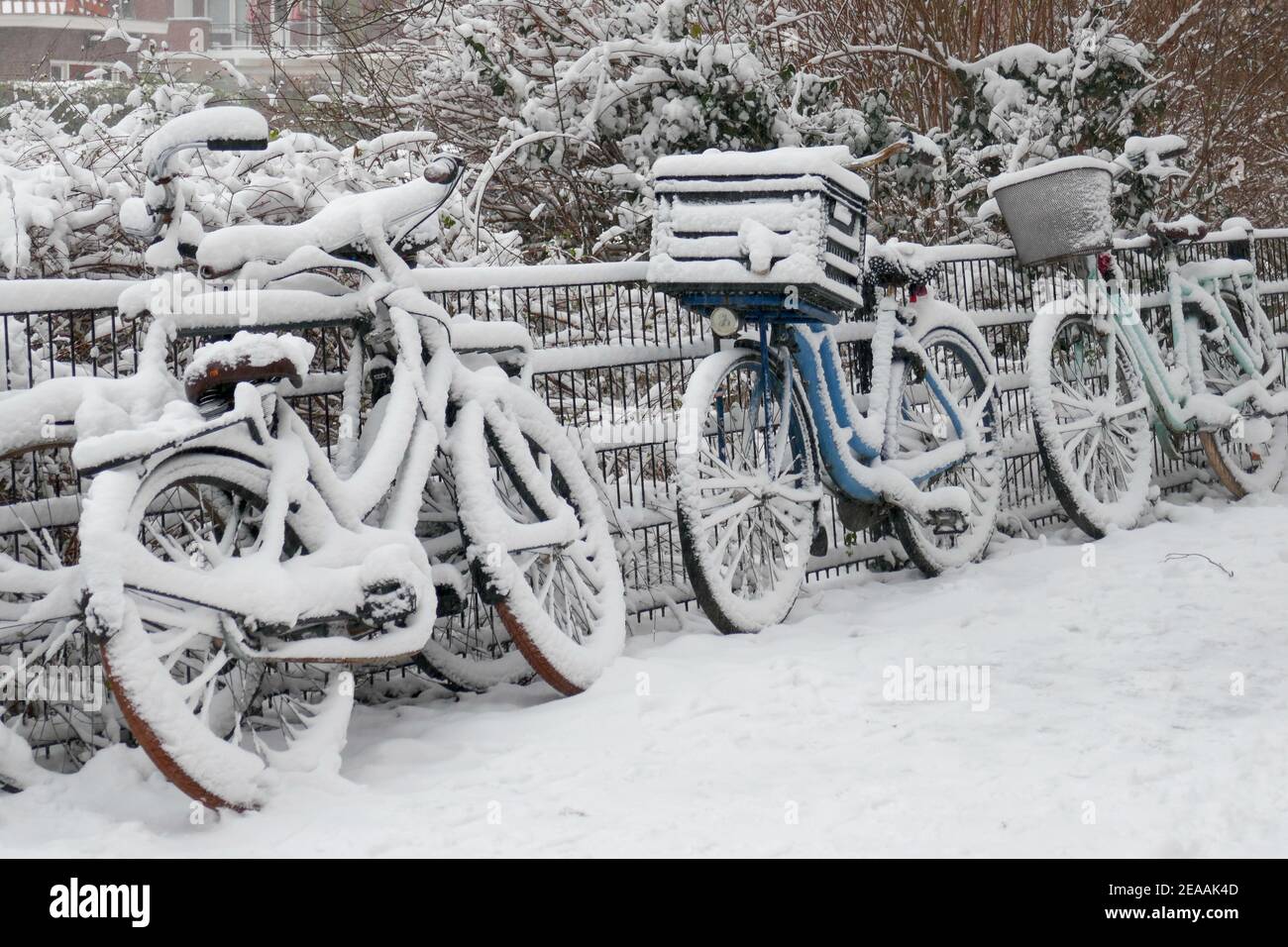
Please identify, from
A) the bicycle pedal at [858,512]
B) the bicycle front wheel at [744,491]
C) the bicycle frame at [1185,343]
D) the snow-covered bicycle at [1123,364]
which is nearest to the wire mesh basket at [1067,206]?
the snow-covered bicycle at [1123,364]

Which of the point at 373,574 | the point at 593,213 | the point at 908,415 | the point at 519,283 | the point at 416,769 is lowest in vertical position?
the point at 416,769

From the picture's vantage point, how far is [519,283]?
4.24 m

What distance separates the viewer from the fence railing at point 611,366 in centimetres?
338

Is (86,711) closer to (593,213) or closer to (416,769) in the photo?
(416,769)

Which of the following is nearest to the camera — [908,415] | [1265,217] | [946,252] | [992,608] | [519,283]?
[519,283]

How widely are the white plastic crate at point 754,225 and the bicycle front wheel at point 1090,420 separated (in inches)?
66.6

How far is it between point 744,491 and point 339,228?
1.70 meters

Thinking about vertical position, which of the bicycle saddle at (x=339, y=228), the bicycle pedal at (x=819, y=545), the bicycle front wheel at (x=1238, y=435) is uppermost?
the bicycle saddle at (x=339, y=228)

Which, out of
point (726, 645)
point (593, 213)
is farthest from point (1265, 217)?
point (726, 645)

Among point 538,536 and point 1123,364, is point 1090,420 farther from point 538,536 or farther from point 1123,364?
point 538,536

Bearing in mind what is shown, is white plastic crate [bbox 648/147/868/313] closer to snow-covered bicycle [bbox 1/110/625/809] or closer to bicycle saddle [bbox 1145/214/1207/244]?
snow-covered bicycle [bbox 1/110/625/809]

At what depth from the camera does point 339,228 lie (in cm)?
353

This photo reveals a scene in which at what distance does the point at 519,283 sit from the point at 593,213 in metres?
3.42

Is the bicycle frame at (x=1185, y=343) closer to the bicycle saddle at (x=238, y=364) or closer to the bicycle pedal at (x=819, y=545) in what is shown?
the bicycle pedal at (x=819, y=545)
